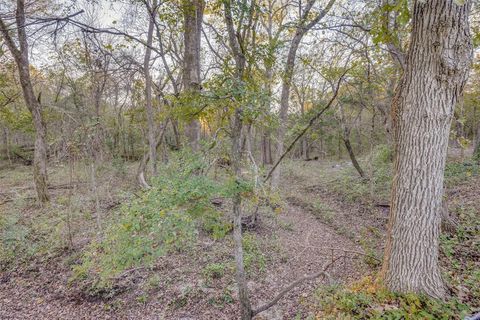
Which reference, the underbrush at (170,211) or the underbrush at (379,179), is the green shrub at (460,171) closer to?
the underbrush at (379,179)

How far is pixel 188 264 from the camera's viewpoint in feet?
14.8

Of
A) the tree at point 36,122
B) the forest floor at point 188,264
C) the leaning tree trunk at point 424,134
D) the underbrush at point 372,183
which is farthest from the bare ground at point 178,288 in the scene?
the tree at point 36,122

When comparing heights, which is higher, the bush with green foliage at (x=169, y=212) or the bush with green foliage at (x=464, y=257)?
the bush with green foliage at (x=169, y=212)

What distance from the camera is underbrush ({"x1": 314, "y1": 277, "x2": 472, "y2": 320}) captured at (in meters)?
2.30

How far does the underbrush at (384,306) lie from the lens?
7.55ft

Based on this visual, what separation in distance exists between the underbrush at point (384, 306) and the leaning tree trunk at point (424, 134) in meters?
0.12

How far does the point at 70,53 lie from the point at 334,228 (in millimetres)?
11200

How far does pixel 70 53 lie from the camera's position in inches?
373

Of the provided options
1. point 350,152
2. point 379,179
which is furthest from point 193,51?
point 379,179

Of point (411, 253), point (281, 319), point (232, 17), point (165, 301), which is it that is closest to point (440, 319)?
point (411, 253)

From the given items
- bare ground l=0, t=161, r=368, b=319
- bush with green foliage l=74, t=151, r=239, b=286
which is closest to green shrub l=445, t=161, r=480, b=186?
bare ground l=0, t=161, r=368, b=319

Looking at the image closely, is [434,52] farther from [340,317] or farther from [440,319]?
[340,317]

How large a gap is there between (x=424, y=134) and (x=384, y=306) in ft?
5.83

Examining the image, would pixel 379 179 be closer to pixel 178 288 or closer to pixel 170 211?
pixel 178 288
